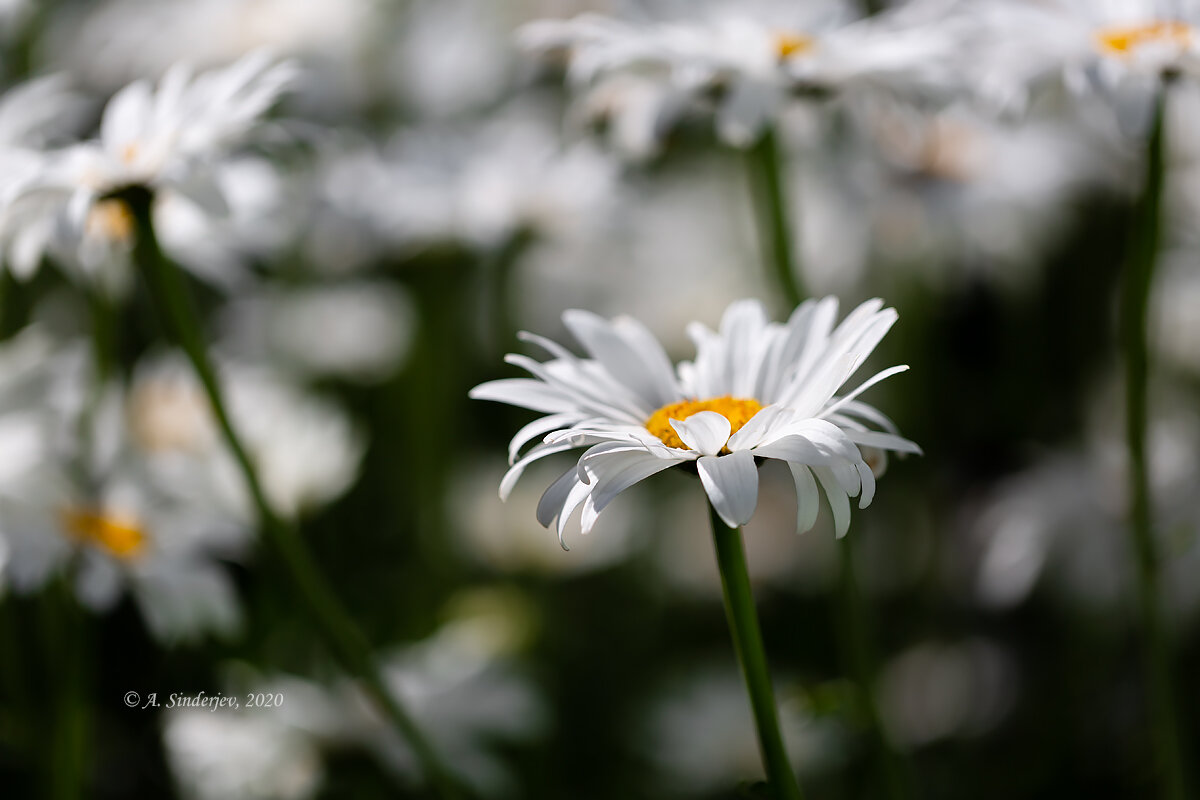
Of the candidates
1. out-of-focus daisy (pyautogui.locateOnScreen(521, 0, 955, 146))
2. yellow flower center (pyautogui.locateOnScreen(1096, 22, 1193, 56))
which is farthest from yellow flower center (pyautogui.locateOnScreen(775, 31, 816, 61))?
yellow flower center (pyautogui.locateOnScreen(1096, 22, 1193, 56))

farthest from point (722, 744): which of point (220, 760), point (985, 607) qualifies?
point (220, 760)

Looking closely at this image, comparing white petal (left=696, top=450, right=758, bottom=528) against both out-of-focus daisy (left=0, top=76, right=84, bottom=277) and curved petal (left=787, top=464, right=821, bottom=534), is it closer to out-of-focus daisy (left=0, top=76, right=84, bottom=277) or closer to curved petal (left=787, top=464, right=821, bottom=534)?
curved petal (left=787, top=464, right=821, bottom=534)

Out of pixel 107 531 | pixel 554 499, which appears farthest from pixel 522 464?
pixel 107 531

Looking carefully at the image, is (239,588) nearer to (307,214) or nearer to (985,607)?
(307,214)

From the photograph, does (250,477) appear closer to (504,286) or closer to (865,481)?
(865,481)

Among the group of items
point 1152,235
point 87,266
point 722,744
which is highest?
point 87,266

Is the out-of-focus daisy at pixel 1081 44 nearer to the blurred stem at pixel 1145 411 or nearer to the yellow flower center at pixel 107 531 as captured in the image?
the blurred stem at pixel 1145 411
